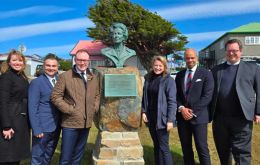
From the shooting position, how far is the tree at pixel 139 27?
28703mm

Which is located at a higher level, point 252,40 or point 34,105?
point 252,40

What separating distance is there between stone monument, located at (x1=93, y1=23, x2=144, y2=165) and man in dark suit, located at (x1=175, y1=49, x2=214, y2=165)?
2.76 ft

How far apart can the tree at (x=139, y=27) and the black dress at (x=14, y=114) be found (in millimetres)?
24381

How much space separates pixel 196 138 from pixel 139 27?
24741mm

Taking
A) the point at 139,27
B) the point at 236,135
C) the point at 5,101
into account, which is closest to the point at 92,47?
the point at 139,27

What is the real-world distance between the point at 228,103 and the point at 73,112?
6.96ft

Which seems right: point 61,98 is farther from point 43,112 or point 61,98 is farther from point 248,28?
point 248,28

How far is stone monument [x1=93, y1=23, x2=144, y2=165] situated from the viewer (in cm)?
517

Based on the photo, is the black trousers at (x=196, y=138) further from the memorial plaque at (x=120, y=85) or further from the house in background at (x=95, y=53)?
the house in background at (x=95, y=53)

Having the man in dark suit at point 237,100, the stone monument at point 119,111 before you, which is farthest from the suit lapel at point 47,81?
the man in dark suit at point 237,100

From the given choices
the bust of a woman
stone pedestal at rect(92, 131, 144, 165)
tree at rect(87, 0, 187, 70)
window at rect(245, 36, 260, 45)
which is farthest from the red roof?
stone pedestal at rect(92, 131, 144, 165)

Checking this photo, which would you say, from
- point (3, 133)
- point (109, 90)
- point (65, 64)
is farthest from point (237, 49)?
point (65, 64)

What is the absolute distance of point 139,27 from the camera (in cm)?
2872

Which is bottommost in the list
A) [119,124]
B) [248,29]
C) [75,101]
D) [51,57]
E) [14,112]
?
[119,124]
